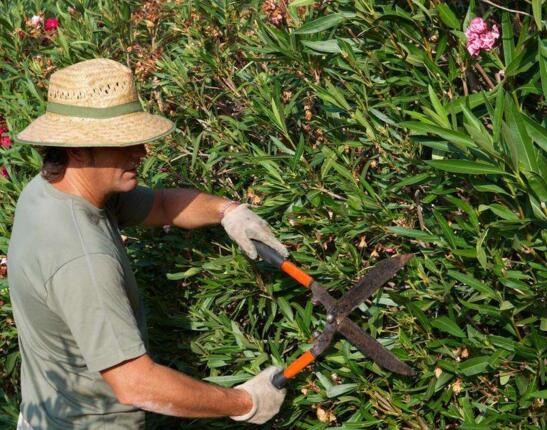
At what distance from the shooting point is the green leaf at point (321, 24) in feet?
13.1

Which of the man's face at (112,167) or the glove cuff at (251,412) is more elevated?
the man's face at (112,167)

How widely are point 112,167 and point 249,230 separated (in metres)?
0.70

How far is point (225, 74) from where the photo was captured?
4.95m

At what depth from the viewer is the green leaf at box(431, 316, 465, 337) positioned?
3.84 meters

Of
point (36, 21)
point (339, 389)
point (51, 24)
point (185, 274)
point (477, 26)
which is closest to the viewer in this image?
point (477, 26)

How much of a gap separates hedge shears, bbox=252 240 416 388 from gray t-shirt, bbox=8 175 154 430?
25.5 inches

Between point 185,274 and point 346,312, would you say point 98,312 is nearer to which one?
point 346,312

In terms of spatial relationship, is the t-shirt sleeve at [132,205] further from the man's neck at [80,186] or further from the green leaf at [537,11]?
the green leaf at [537,11]

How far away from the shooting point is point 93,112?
3.96 metres

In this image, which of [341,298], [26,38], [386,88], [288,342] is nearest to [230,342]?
[288,342]

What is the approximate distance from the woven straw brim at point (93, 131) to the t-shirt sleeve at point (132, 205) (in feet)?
2.20

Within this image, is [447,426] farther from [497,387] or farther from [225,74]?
[225,74]

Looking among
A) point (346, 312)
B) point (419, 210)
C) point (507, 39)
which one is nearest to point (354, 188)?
point (419, 210)

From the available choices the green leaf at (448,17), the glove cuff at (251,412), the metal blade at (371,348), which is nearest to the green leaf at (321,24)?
the green leaf at (448,17)
